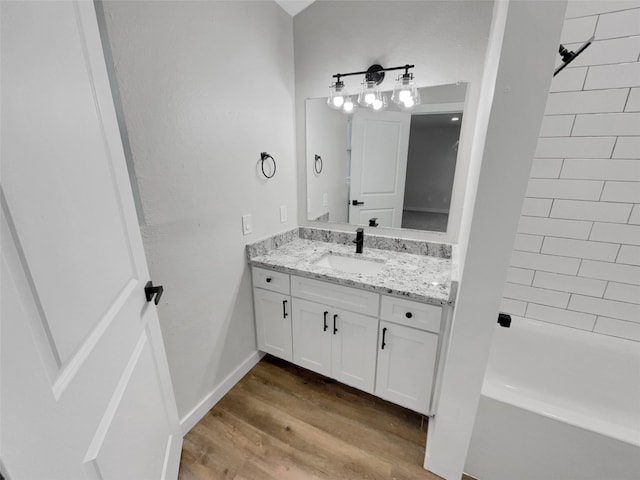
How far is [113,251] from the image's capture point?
73 centimetres

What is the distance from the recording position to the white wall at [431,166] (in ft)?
5.15

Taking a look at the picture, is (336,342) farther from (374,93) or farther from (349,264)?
(374,93)

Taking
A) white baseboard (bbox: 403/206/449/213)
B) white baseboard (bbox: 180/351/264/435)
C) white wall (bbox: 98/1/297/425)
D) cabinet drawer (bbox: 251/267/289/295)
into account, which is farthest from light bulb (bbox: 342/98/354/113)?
white baseboard (bbox: 180/351/264/435)

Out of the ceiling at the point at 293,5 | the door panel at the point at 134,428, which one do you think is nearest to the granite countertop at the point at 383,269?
the door panel at the point at 134,428

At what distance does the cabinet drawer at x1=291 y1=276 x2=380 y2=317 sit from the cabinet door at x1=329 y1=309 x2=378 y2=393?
47mm

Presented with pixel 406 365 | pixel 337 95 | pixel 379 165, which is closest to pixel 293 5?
pixel 337 95

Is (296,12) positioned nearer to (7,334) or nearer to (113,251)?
(113,251)

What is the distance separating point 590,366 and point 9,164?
2.45 m

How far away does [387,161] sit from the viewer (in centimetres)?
179

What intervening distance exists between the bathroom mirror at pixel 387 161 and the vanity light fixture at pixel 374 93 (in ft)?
0.17

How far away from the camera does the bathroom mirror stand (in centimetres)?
157

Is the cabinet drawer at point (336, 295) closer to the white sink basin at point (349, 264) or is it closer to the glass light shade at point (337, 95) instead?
A: the white sink basin at point (349, 264)

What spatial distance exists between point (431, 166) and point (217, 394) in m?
1.92

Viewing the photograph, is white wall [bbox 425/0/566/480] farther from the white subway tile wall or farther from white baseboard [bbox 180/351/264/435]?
white baseboard [bbox 180/351/264/435]
